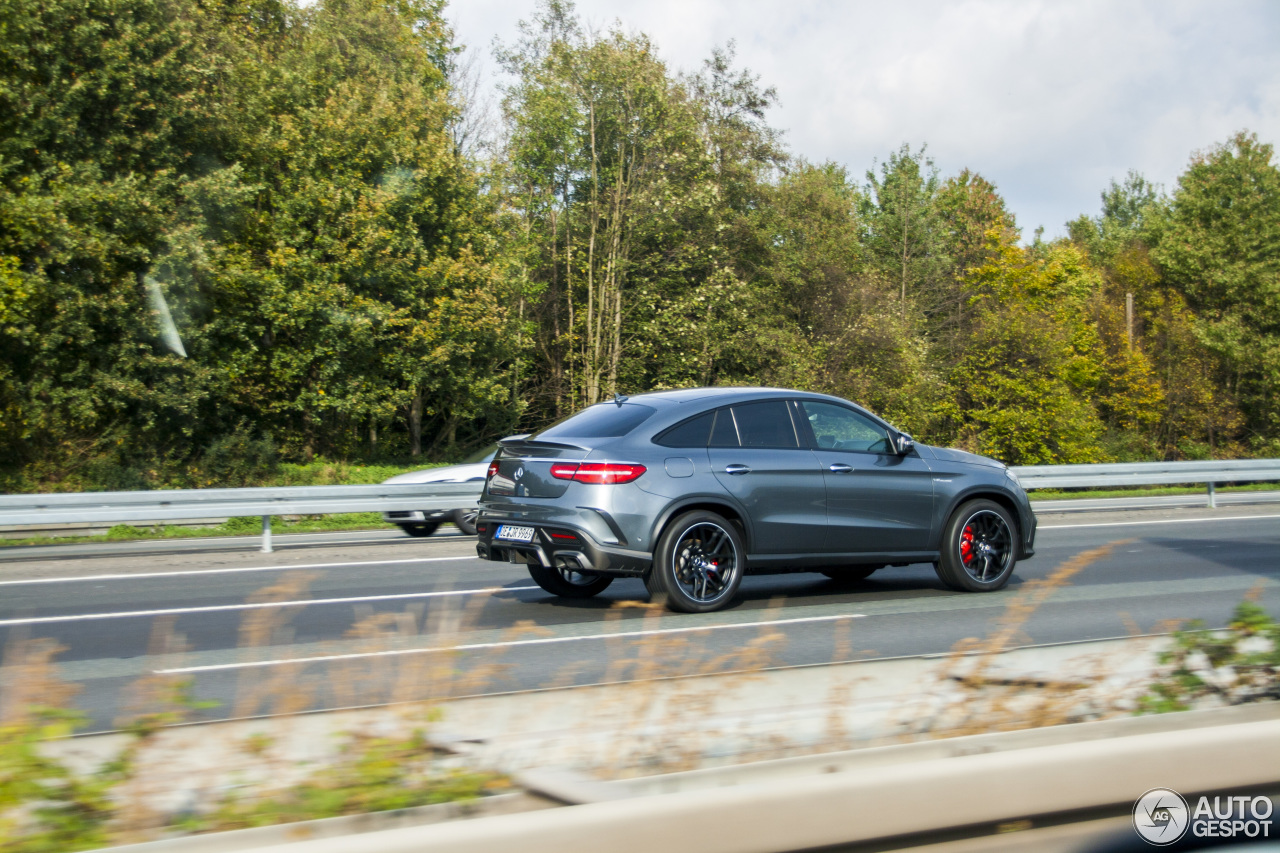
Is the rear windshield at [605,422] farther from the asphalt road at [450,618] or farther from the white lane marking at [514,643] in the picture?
the white lane marking at [514,643]

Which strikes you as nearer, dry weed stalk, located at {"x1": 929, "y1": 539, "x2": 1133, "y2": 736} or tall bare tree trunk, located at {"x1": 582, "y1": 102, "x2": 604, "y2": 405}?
dry weed stalk, located at {"x1": 929, "y1": 539, "x2": 1133, "y2": 736}

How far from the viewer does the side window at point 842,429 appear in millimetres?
9242

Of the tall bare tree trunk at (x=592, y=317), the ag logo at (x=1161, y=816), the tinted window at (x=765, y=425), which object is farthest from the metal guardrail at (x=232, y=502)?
the tall bare tree trunk at (x=592, y=317)

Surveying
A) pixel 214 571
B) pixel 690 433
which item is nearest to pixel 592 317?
pixel 214 571

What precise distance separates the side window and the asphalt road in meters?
1.33

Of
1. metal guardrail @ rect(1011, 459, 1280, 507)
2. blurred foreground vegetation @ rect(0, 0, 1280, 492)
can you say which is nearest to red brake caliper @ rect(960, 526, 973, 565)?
metal guardrail @ rect(1011, 459, 1280, 507)

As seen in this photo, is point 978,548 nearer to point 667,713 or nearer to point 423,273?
point 667,713

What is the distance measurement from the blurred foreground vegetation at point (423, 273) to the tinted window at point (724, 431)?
61.8 feet

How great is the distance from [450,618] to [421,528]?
722 centimetres

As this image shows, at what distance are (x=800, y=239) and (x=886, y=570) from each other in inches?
1251

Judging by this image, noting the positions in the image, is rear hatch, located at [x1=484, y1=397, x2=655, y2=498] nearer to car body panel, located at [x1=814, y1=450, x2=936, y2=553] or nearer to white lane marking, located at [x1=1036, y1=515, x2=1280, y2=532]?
car body panel, located at [x1=814, y1=450, x2=936, y2=553]

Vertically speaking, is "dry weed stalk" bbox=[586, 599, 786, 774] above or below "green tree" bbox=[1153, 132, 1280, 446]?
below

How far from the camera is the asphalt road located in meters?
6.12

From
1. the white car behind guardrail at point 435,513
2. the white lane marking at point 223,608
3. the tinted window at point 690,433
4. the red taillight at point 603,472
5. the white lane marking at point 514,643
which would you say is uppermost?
the tinted window at point 690,433
